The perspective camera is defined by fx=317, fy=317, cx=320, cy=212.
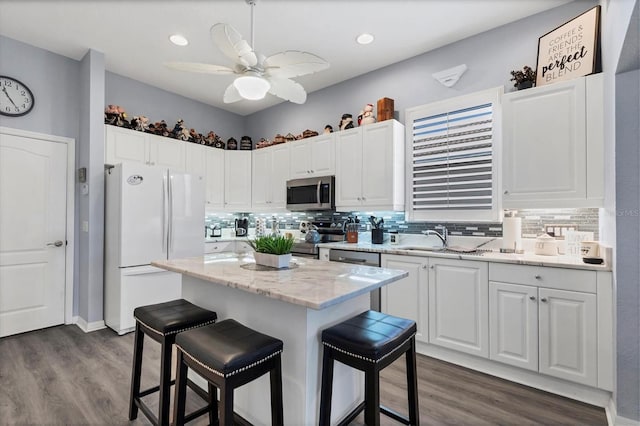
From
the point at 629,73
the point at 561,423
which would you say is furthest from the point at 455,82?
the point at 561,423

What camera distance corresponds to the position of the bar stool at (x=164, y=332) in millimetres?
1639

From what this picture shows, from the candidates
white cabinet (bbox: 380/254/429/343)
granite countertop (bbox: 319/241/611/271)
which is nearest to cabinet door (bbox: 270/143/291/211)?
granite countertop (bbox: 319/241/611/271)

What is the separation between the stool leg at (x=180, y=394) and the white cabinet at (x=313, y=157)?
2773mm

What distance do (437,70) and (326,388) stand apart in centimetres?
319

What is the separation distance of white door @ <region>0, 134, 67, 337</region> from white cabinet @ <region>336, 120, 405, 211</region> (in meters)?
3.16

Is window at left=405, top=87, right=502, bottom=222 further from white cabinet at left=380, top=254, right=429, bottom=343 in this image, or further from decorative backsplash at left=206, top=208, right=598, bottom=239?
white cabinet at left=380, top=254, right=429, bottom=343

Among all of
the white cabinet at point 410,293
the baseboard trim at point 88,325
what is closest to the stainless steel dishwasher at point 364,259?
the white cabinet at point 410,293

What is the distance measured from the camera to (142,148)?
3.94 m

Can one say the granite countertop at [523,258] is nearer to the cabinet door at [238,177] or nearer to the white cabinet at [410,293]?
the white cabinet at [410,293]

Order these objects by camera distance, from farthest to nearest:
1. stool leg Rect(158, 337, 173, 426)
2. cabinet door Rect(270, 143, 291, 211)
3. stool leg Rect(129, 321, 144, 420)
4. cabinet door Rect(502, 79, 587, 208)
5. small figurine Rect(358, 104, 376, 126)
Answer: cabinet door Rect(270, 143, 291, 211) < small figurine Rect(358, 104, 376, 126) < cabinet door Rect(502, 79, 587, 208) < stool leg Rect(129, 321, 144, 420) < stool leg Rect(158, 337, 173, 426)

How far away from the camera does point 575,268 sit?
6.95ft

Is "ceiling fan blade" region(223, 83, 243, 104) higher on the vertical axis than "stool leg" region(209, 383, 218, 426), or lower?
higher

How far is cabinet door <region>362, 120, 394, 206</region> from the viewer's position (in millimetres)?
3342

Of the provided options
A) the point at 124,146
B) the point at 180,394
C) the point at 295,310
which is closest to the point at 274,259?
the point at 295,310
